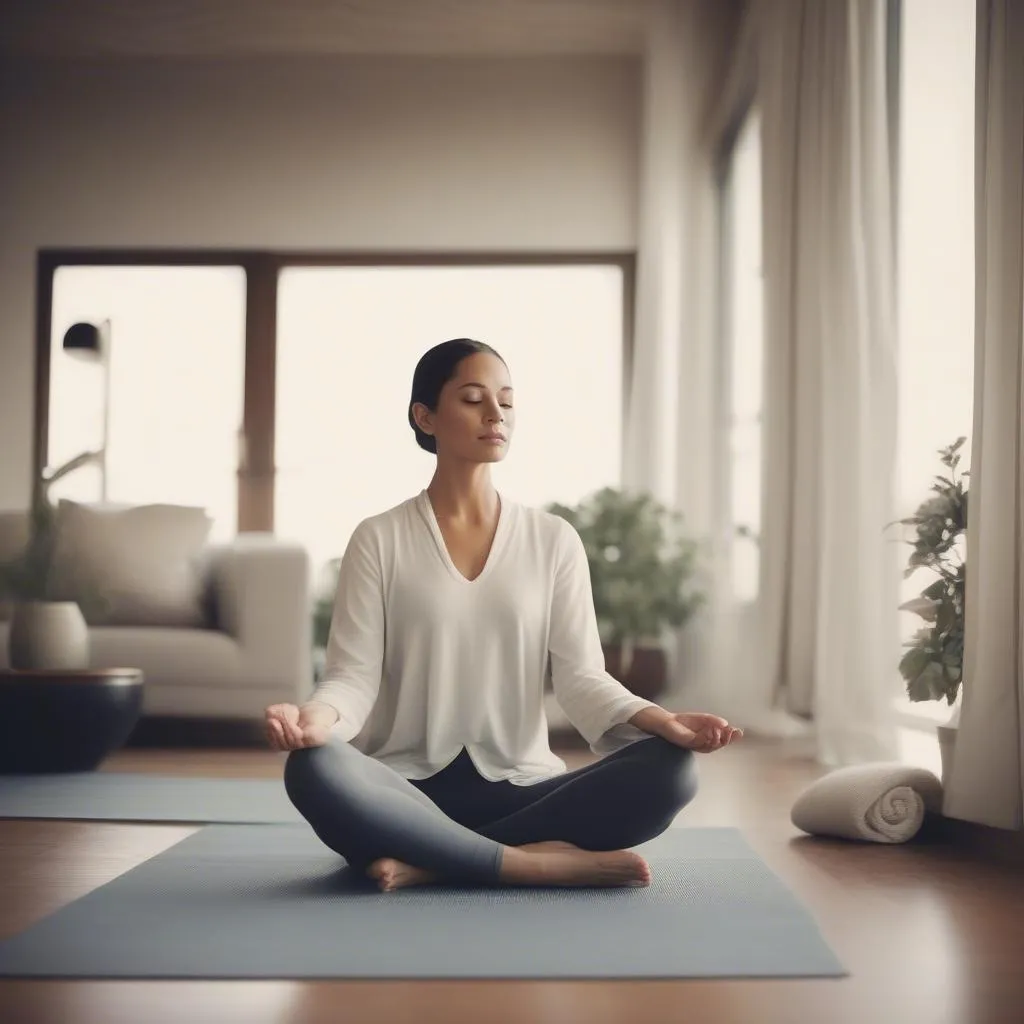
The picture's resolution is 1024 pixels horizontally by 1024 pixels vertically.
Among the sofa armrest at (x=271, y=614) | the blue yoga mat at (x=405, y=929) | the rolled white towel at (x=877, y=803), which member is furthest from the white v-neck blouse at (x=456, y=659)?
the sofa armrest at (x=271, y=614)

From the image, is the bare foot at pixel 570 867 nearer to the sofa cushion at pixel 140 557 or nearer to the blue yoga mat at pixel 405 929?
the blue yoga mat at pixel 405 929

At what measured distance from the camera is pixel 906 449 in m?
3.75

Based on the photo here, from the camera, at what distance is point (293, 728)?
69.3 inches

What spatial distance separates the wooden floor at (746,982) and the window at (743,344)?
2.82 meters

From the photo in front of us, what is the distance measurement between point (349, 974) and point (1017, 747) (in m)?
1.33

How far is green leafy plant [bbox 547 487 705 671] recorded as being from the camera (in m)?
5.13

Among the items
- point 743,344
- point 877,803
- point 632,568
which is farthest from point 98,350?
point 877,803

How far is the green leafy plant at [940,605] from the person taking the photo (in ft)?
8.33

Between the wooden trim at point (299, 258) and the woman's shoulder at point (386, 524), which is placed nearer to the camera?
the woman's shoulder at point (386, 524)

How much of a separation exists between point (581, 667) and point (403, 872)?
43 cm

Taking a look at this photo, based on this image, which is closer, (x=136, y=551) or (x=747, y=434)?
(x=136, y=551)

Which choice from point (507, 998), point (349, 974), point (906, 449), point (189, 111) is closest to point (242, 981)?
point (349, 974)

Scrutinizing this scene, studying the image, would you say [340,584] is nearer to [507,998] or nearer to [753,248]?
[507,998]

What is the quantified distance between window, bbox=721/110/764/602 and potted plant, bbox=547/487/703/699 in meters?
0.29
